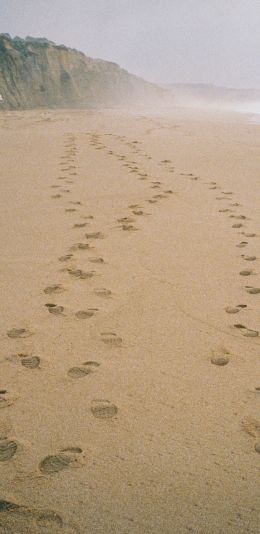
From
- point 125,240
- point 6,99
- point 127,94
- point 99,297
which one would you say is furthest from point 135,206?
point 127,94

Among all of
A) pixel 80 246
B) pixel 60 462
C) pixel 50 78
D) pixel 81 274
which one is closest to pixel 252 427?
pixel 60 462

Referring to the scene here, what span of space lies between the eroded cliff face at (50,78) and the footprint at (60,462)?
69.8 ft

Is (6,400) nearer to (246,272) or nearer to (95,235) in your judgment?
(246,272)

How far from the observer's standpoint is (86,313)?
1732 millimetres

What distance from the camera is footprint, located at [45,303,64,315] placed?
1.74m

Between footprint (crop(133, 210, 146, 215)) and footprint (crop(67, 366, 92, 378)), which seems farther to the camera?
footprint (crop(133, 210, 146, 215))

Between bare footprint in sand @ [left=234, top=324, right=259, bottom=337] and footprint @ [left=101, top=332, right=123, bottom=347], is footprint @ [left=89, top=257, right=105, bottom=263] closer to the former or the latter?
footprint @ [left=101, top=332, right=123, bottom=347]

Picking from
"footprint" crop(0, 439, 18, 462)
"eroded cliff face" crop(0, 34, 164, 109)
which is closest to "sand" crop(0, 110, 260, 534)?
"footprint" crop(0, 439, 18, 462)

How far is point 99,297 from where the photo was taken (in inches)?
73.3

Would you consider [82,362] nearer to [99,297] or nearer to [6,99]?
[99,297]

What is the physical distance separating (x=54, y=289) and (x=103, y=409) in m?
0.85

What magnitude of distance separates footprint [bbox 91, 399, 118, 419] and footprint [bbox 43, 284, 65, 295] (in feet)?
2.58

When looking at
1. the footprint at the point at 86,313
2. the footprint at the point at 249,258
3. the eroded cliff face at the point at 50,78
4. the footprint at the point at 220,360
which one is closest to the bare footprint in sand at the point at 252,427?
the footprint at the point at 220,360

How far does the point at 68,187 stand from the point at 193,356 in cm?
271
